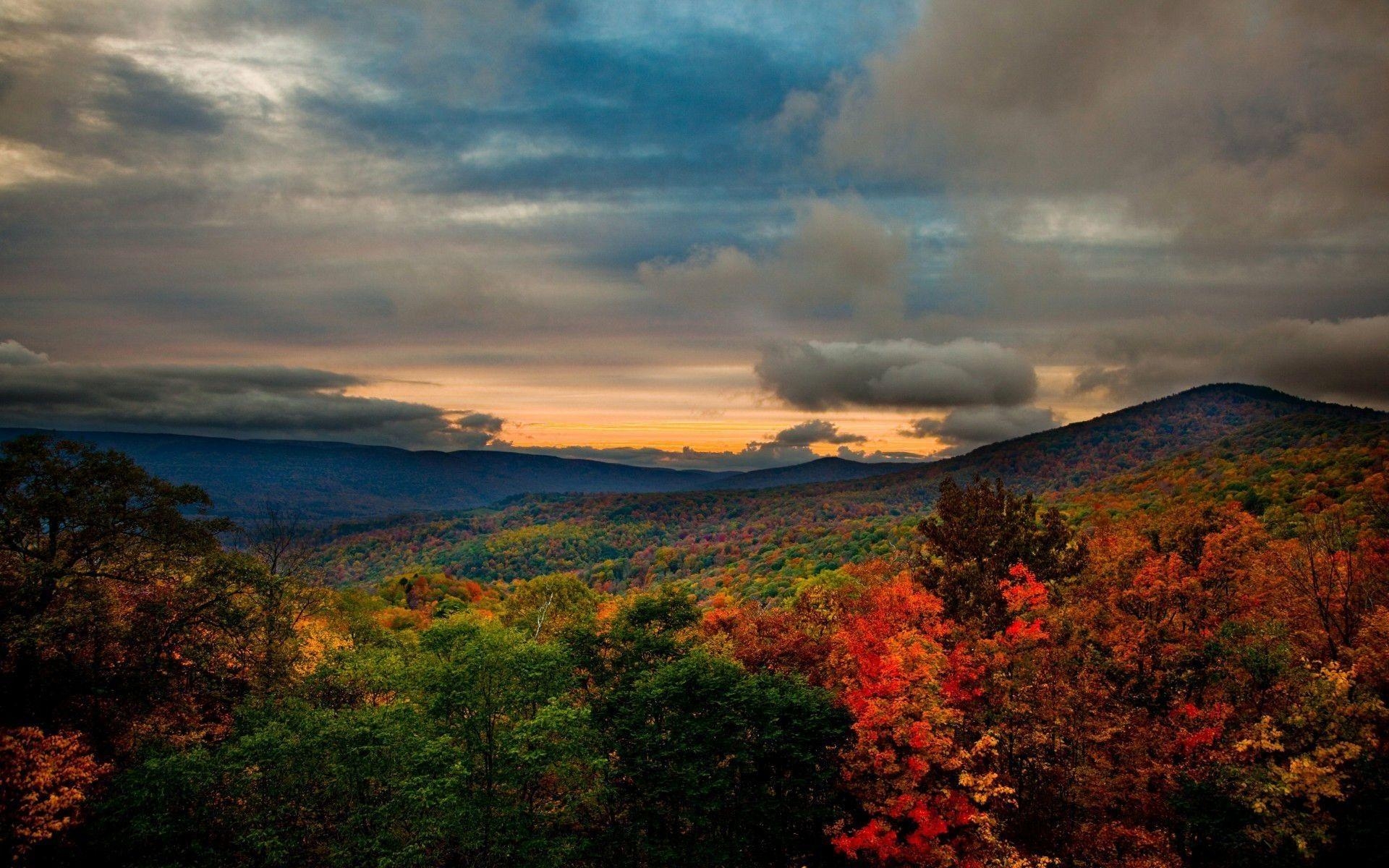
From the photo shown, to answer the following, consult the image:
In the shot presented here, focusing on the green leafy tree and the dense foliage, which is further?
the green leafy tree

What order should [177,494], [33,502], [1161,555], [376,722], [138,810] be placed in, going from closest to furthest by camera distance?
[138,810]
[33,502]
[376,722]
[177,494]
[1161,555]

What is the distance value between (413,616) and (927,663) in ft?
267

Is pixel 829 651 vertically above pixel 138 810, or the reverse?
pixel 829 651

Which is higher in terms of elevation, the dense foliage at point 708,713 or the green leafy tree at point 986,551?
the green leafy tree at point 986,551

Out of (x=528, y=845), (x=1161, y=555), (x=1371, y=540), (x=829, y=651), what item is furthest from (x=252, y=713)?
(x=1371, y=540)

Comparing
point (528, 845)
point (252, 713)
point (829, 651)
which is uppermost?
point (829, 651)

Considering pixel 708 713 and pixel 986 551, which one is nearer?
pixel 708 713

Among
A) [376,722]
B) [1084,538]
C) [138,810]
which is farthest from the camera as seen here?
[1084,538]

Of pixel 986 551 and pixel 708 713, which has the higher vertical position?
pixel 986 551

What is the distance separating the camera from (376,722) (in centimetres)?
3080

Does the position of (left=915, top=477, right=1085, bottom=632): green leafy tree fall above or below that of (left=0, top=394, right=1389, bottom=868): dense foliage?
above

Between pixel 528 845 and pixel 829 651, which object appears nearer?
pixel 528 845

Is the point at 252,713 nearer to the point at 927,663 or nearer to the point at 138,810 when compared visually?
the point at 138,810

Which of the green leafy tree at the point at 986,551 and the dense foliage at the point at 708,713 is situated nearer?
the dense foliage at the point at 708,713
